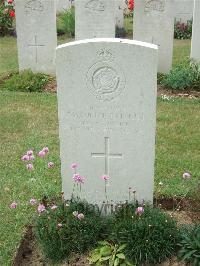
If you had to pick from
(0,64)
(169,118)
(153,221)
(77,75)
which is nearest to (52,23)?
(0,64)

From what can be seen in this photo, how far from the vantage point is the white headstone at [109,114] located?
3.94 meters

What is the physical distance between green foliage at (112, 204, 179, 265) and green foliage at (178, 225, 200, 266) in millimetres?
78

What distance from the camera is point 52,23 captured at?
31.9 feet

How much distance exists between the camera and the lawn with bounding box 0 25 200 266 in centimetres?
497

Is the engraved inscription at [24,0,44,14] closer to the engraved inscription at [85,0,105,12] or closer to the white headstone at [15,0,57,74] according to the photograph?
the white headstone at [15,0,57,74]

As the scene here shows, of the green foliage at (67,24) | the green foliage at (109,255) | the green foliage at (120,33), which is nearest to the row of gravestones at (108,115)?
the green foliage at (109,255)

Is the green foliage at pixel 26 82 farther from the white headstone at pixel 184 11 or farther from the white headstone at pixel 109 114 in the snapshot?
the white headstone at pixel 184 11

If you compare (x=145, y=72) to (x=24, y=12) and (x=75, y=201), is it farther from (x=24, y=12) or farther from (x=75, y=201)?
(x=24, y=12)

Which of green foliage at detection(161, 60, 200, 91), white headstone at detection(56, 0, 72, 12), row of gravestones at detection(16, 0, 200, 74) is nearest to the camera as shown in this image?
green foliage at detection(161, 60, 200, 91)

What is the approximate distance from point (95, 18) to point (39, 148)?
4.28 meters

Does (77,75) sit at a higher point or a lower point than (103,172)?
higher

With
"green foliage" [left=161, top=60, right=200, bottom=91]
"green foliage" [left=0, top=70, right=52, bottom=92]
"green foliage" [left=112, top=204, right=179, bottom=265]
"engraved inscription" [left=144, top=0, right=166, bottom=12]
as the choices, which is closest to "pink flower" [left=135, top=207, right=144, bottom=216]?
"green foliage" [left=112, top=204, right=179, bottom=265]

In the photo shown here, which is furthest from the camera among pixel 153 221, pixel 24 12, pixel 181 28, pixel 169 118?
pixel 181 28

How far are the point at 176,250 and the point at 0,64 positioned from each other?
8714 millimetres
